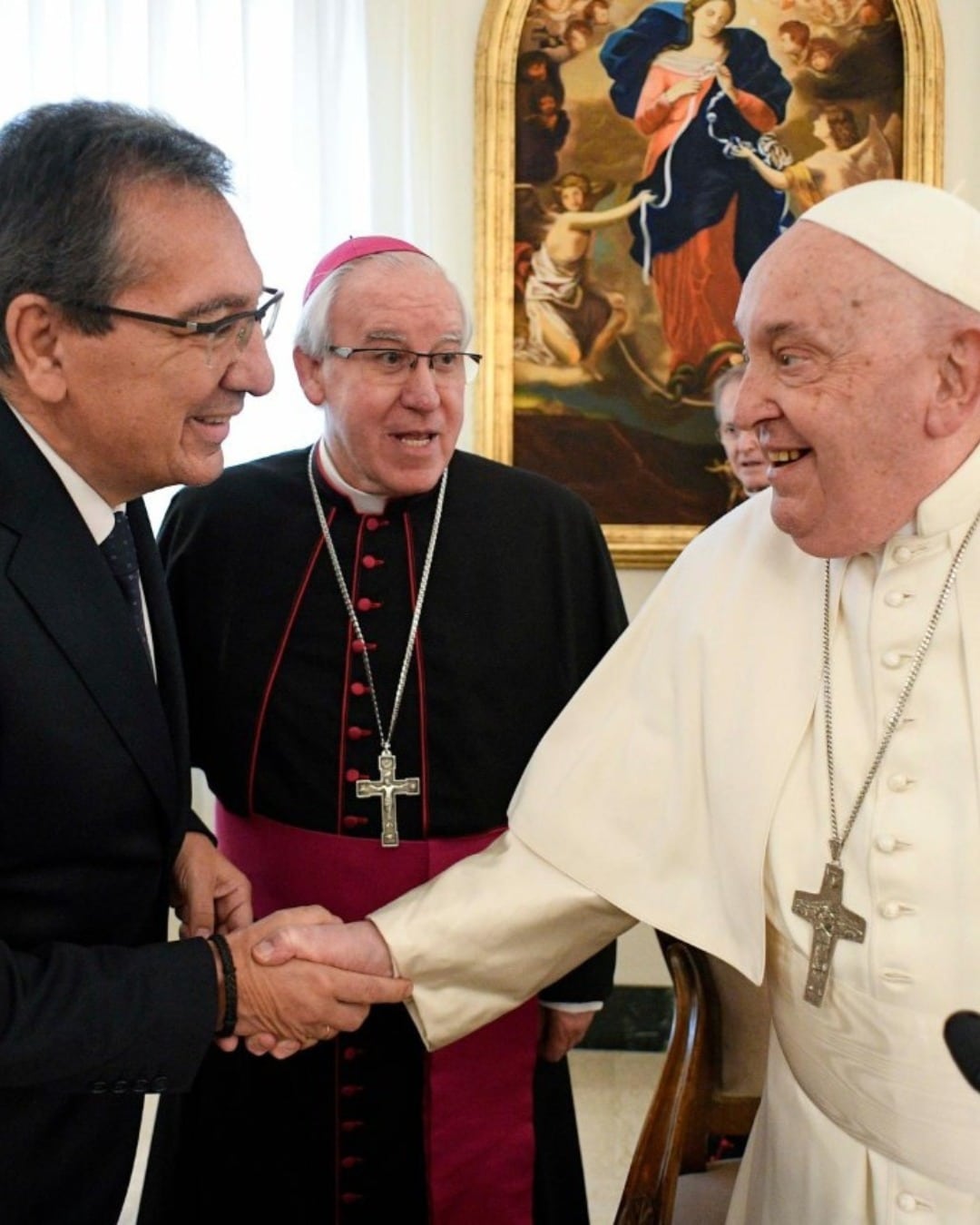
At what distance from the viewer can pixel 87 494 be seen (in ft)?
6.65

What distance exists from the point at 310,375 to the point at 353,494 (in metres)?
0.26

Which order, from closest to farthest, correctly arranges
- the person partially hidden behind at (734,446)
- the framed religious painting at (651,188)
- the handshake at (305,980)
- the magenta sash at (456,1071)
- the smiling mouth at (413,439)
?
the handshake at (305,980) < the magenta sash at (456,1071) < the smiling mouth at (413,439) < the person partially hidden behind at (734,446) < the framed religious painting at (651,188)

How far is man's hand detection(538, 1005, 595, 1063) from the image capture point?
2.62 meters

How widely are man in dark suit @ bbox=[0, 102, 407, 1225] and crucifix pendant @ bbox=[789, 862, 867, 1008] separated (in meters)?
0.81

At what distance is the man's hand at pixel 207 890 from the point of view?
2283mm

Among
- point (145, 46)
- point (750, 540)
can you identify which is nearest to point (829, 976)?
point (750, 540)

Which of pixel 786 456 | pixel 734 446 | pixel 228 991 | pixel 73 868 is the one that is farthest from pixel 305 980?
pixel 734 446

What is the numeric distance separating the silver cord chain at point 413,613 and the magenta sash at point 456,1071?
22 cm

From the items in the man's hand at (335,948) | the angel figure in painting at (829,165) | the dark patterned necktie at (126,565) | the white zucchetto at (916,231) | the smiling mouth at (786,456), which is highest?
the angel figure in painting at (829,165)

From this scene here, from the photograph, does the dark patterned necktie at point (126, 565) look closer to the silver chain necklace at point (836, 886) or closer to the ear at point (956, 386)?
the silver chain necklace at point (836, 886)

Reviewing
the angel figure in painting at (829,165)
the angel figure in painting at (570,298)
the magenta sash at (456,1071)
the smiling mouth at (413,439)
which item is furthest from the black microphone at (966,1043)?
the angel figure in painting at (829,165)

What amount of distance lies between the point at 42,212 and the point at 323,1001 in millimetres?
1233

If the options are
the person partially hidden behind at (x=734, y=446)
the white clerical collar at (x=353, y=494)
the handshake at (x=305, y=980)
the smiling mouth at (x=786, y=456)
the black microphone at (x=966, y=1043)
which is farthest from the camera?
the person partially hidden behind at (x=734, y=446)

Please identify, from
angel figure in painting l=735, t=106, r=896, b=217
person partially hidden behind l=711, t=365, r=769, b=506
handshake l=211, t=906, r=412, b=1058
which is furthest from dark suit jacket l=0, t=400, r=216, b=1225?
angel figure in painting l=735, t=106, r=896, b=217
